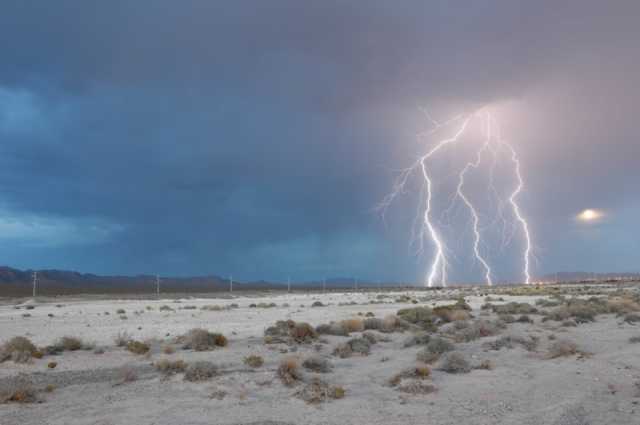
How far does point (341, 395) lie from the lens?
11195mm

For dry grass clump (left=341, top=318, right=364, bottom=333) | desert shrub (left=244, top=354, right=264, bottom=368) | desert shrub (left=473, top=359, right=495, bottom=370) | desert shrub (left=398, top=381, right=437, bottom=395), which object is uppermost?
dry grass clump (left=341, top=318, right=364, bottom=333)

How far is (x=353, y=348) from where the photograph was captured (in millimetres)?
16688

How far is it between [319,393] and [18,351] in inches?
347

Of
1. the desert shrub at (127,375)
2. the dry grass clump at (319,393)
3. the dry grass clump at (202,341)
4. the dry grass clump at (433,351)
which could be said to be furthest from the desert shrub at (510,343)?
the desert shrub at (127,375)

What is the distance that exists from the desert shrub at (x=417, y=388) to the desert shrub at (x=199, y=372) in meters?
4.41

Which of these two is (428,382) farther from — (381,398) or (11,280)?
(11,280)

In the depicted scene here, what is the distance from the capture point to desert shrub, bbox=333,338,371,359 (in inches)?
632

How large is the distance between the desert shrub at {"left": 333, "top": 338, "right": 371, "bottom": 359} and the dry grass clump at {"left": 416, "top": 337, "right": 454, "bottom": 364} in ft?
6.22

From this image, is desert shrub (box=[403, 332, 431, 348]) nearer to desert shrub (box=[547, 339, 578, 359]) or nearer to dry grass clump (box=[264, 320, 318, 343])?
dry grass clump (box=[264, 320, 318, 343])

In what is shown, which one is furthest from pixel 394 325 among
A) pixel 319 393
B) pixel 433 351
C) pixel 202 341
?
pixel 319 393

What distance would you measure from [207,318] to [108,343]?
11.6 metres

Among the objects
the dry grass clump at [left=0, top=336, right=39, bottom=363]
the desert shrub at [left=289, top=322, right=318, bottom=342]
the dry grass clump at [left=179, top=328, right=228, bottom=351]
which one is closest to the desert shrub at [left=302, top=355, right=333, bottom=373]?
the dry grass clump at [left=179, top=328, right=228, bottom=351]

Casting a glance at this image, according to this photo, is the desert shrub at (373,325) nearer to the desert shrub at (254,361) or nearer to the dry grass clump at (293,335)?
the dry grass clump at (293,335)

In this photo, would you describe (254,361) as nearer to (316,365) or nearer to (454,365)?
(316,365)
